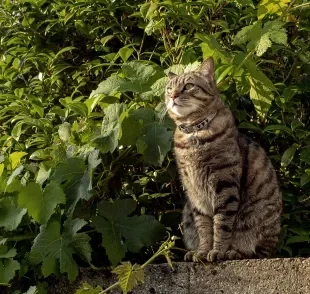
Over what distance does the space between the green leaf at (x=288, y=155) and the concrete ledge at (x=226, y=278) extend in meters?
0.76

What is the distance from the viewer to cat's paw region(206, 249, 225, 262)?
2.99 metres

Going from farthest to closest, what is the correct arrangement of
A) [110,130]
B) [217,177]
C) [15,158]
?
[15,158]
[110,130]
[217,177]

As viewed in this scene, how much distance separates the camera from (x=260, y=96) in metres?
3.40

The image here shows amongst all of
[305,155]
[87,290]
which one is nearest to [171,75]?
[305,155]

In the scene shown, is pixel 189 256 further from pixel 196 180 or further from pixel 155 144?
pixel 155 144

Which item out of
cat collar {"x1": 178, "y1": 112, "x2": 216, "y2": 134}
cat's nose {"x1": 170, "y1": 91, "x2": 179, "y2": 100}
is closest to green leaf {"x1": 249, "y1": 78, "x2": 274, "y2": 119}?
cat collar {"x1": 178, "y1": 112, "x2": 216, "y2": 134}

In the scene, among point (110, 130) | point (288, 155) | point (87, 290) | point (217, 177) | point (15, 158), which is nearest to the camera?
point (87, 290)

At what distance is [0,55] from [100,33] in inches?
26.5

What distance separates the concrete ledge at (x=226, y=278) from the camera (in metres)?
2.71

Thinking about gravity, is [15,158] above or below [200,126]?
below

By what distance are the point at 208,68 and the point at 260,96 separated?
31cm

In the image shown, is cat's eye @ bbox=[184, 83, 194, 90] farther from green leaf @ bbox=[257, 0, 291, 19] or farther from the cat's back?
green leaf @ bbox=[257, 0, 291, 19]

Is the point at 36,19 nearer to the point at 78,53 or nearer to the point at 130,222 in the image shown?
the point at 78,53

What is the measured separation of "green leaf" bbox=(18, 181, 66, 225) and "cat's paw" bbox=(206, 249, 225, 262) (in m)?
0.62
